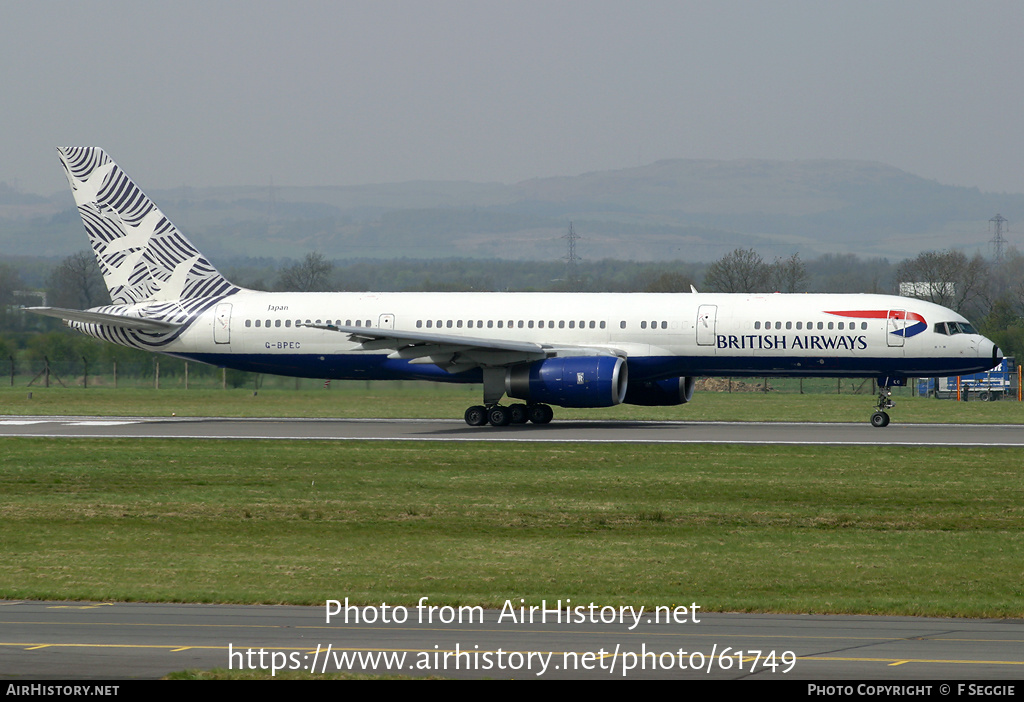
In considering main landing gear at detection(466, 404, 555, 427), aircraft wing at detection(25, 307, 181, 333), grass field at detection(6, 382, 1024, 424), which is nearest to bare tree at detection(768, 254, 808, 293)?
grass field at detection(6, 382, 1024, 424)

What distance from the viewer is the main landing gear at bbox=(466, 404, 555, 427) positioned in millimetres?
40750

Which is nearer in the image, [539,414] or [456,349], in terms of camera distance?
[456,349]

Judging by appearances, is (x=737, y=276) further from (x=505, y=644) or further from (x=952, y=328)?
(x=505, y=644)

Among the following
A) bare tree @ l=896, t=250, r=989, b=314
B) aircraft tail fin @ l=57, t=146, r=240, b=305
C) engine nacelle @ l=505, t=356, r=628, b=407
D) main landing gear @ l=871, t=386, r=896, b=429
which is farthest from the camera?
bare tree @ l=896, t=250, r=989, b=314

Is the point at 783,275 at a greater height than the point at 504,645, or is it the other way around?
the point at 783,275

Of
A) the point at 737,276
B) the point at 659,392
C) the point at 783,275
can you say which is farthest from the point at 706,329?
the point at 783,275

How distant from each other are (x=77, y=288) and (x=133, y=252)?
84937 millimetres

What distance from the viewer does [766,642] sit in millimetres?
12930

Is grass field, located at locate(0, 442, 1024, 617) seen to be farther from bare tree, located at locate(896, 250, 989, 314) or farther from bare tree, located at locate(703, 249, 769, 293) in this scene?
bare tree, located at locate(896, 250, 989, 314)

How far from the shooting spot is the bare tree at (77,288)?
123 meters

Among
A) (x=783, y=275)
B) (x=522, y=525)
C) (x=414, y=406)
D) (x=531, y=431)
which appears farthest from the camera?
(x=783, y=275)

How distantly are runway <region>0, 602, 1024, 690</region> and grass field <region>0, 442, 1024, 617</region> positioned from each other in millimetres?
1146

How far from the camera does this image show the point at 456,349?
1554 inches

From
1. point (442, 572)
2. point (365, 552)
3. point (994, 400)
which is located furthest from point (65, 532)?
point (994, 400)
